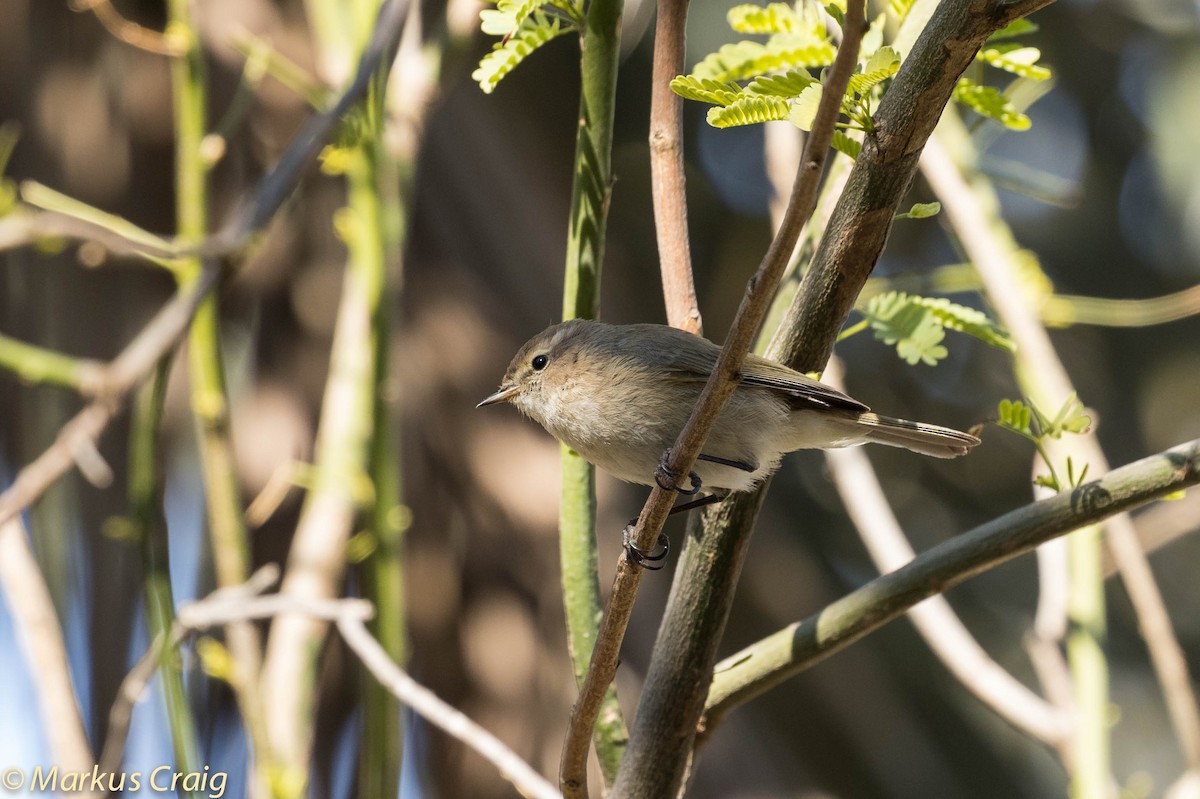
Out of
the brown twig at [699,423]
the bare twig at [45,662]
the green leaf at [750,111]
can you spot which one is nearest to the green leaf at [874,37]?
the green leaf at [750,111]

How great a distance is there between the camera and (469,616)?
389 cm

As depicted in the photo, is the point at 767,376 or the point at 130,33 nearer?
the point at 767,376

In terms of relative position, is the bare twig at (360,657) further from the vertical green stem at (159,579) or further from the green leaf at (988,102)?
the green leaf at (988,102)

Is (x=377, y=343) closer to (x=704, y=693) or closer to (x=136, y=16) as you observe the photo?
(x=704, y=693)

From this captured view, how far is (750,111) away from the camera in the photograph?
1.49 m

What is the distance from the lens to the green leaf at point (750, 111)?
147cm

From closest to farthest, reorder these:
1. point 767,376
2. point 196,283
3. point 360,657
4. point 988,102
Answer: point 988,102, point 767,376, point 360,657, point 196,283

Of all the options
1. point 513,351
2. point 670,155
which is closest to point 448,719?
point 670,155

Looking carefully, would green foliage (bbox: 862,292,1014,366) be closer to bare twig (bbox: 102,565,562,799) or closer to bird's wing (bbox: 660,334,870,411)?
bird's wing (bbox: 660,334,870,411)

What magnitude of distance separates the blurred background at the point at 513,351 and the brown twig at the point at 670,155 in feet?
3.05

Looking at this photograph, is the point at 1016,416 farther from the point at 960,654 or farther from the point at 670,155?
the point at 960,654

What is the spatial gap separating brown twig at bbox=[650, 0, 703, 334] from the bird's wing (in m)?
0.17

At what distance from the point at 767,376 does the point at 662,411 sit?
440 mm

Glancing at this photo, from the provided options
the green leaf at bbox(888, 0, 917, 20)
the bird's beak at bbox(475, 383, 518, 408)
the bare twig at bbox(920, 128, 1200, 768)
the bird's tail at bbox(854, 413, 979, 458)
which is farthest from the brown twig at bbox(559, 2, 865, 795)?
the bare twig at bbox(920, 128, 1200, 768)
